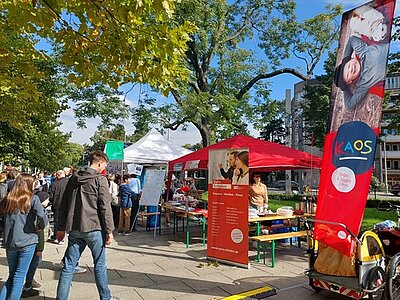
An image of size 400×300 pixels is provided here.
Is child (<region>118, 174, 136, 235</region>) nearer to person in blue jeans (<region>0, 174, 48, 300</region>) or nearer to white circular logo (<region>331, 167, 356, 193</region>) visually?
person in blue jeans (<region>0, 174, 48, 300</region>)

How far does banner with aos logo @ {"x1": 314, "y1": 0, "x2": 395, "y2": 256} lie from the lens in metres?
4.10

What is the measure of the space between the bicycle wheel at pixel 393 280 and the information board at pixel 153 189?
661 centimetres

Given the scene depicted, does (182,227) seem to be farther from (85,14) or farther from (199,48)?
(199,48)

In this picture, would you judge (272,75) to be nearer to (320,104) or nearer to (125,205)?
(320,104)

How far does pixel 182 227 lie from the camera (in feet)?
35.1

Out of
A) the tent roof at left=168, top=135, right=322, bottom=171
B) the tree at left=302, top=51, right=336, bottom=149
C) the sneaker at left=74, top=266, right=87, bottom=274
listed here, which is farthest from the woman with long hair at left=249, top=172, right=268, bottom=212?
the tree at left=302, top=51, right=336, bottom=149

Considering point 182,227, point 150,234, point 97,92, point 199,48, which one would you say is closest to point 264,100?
point 199,48

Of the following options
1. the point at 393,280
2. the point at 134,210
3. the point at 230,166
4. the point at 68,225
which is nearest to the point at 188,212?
the point at 230,166

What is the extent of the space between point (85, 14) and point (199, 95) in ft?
37.4

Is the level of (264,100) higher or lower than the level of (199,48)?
lower

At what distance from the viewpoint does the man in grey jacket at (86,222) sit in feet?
12.6

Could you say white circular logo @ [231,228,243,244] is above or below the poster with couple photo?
below

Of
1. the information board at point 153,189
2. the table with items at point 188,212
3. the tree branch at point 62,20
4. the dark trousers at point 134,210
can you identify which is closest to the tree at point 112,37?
the tree branch at point 62,20

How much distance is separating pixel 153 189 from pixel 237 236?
433 cm
